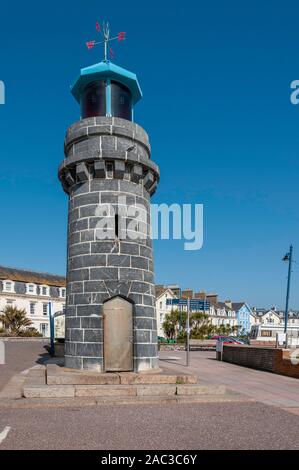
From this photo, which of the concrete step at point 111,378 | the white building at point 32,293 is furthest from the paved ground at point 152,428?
the white building at point 32,293

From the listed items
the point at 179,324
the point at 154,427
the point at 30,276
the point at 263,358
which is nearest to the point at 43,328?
the point at 30,276

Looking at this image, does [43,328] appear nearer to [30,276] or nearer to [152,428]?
[30,276]

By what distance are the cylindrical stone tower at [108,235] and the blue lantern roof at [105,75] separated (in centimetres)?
3

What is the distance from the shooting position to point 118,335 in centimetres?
1113

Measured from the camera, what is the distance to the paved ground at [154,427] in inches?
237

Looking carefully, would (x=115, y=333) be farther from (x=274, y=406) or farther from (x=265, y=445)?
(x=265, y=445)

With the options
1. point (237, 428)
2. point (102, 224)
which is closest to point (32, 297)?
point (102, 224)

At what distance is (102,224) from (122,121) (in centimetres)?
316

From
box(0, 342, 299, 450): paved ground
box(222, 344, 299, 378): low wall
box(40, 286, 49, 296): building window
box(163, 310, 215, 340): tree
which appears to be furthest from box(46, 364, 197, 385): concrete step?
box(40, 286, 49, 296): building window

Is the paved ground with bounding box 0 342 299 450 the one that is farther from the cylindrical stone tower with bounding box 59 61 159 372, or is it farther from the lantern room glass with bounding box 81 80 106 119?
the lantern room glass with bounding box 81 80 106 119

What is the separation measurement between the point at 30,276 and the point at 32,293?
111 inches

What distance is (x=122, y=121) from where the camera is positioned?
12.2 m

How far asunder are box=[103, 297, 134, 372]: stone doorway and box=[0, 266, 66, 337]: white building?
138 feet

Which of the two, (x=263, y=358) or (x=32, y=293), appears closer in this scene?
(x=263, y=358)
